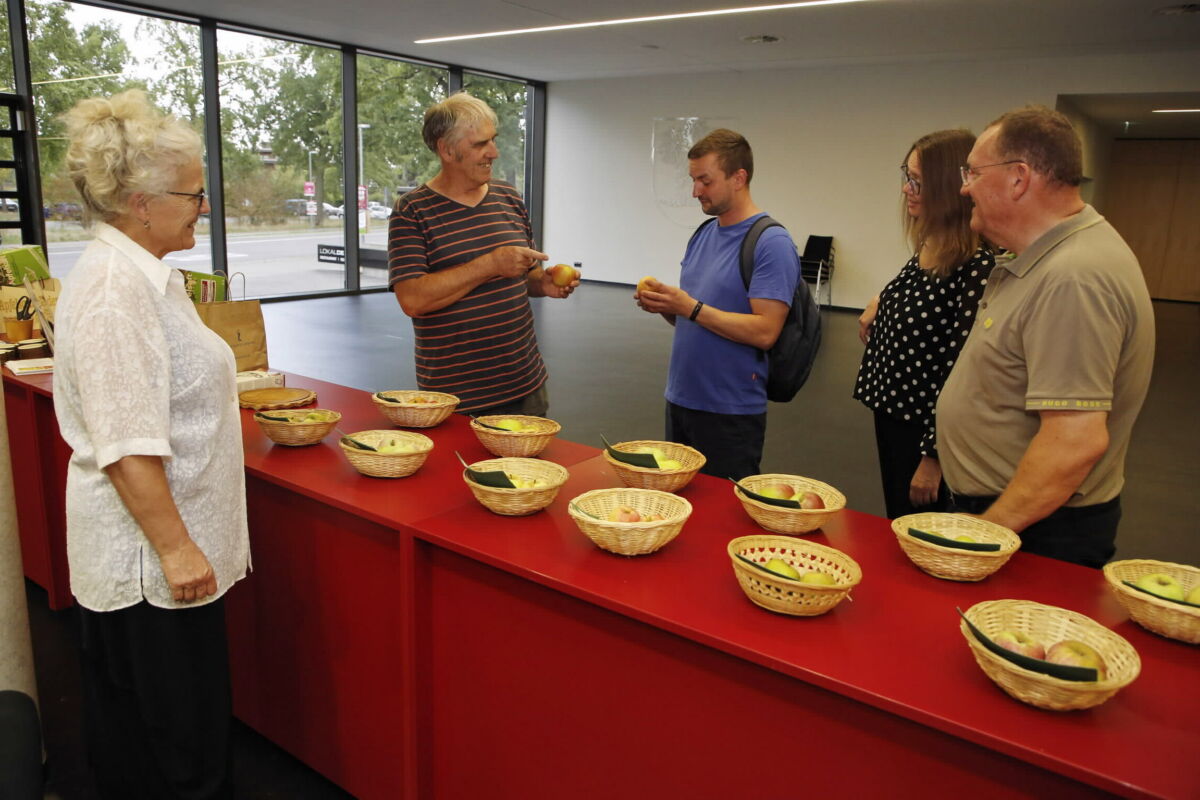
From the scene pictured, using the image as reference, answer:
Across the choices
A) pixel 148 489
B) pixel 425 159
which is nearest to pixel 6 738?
pixel 148 489

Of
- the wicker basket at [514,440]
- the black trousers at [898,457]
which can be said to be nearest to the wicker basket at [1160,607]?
the black trousers at [898,457]

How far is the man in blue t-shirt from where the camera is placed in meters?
2.48

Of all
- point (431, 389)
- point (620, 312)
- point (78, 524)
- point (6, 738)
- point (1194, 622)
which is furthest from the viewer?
point (620, 312)

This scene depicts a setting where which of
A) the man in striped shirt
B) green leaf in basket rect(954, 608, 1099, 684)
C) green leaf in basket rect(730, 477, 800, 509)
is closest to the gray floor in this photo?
the man in striped shirt

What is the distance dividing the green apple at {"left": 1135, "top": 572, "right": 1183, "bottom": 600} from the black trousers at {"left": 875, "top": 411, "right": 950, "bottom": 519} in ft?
3.12

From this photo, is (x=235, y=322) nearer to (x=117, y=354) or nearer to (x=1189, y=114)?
(x=117, y=354)

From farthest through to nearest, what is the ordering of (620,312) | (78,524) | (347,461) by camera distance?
(620,312), (347,461), (78,524)

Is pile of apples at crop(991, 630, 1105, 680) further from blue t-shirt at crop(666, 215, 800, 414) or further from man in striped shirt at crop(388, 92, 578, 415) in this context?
man in striped shirt at crop(388, 92, 578, 415)

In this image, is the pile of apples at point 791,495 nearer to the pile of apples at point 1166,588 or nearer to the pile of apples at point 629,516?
the pile of apples at point 629,516

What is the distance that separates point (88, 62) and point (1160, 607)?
9263 mm

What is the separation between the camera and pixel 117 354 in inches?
54.1

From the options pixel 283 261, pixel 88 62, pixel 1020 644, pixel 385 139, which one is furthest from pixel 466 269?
pixel 385 139

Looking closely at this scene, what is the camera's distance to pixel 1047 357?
1.52 metres

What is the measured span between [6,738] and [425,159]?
1116 centimetres
